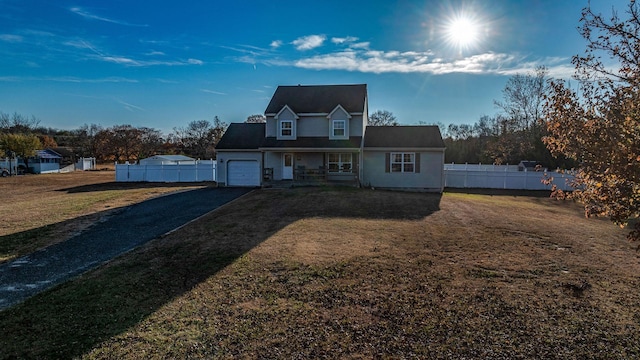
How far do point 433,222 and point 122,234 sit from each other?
11314 millimetres

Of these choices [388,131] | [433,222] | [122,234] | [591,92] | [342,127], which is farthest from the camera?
[388,131]

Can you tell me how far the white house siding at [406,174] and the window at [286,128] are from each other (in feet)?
18.5

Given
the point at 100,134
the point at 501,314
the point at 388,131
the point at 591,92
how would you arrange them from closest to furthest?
1. the point at 591,92
2. the point at 501,314
3. the point at 388,131
4. the point at 100,134

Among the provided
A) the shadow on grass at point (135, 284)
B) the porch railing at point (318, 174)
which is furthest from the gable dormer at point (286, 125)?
the shadow on grass at point (135, 284)

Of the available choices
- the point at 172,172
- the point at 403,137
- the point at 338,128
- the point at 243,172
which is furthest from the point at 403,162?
the point at 172,172

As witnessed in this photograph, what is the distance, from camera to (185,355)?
5008 millimetres

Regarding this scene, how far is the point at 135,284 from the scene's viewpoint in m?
7.41

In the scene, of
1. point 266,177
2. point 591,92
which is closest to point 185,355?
point 591,92

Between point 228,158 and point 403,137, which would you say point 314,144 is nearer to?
point 403,137

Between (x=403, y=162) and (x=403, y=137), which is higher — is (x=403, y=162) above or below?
below

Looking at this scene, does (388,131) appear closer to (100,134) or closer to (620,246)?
(620,246)

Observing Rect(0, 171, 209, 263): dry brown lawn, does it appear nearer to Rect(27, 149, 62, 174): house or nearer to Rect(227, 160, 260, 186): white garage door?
Rect(227, 160, 260, 186): white garage door

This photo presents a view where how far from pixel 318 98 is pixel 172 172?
14782 millimetres

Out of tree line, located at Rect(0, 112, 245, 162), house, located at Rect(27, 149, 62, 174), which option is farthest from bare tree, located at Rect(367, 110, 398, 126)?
house, located at Rect(27, 149, 62, 174)
